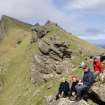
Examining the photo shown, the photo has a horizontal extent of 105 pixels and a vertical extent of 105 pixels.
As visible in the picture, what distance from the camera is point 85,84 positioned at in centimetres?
4338

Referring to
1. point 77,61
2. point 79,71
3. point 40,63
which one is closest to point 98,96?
point 79,71

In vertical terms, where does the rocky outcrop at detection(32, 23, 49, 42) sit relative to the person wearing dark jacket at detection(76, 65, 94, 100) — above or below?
above

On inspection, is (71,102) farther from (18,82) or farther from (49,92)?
(18,82)

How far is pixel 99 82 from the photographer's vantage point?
45312 mm

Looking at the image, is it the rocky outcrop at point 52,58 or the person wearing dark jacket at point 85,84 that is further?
the rocky outcrop at point 52,58

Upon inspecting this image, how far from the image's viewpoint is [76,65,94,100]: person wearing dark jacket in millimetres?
42656

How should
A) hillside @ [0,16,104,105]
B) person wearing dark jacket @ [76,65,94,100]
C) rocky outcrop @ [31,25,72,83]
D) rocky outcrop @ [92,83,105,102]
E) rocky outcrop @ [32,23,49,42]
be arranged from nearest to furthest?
person wearing dark jacket @ [76,65,94,100]
rocky outcrop @ [92,83,105,102]
hillside @ [0,16,104,105]
rocky outcrop @ [31,25,72,83]
rocky outcrop @ [32,23,49,42]

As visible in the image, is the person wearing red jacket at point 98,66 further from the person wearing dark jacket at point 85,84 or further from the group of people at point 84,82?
the person wearing dark jacket at point 85,84

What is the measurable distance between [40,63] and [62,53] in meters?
8.53

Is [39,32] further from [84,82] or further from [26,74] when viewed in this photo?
[84,82]

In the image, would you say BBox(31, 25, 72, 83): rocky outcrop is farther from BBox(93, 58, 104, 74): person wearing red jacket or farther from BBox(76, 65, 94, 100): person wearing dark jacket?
BBox(76, 65, 94, 100): person wearing dark jacket

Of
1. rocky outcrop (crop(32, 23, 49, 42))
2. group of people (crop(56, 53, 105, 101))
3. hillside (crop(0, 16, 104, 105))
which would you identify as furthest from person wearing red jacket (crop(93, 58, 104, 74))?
rocky outcrop (crop(32, 23, 49, 42))

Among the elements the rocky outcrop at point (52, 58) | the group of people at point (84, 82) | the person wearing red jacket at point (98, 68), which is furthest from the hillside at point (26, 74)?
Answer: the person wearing red jacket at point (98, 68)

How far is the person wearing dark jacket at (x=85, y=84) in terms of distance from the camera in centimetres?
4266
